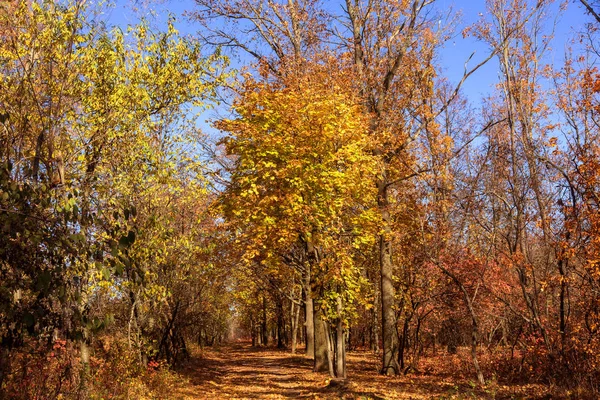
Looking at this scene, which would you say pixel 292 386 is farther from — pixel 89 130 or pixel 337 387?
pixel 89 130

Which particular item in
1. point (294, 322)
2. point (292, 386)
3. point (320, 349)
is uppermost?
point (294, 322)

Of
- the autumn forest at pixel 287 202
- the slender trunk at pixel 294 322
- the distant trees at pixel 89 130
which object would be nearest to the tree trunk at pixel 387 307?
the autumn forest at pixel 287 202

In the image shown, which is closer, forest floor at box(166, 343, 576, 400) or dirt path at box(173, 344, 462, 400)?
forest floor at box(166, 343, 576, 400)

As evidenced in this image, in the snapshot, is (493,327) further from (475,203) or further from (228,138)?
(228,138)

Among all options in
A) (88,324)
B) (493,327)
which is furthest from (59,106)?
(493,327)

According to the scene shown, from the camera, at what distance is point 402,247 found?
1764 cm

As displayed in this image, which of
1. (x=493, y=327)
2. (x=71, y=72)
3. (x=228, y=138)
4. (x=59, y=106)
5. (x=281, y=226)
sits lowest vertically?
(x=493, y=327)

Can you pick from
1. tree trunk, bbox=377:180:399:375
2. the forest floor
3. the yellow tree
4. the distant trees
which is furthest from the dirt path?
the distant trees

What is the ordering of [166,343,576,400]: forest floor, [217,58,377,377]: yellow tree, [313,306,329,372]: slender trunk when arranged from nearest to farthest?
[166,343,576,400]: forest floor, [217,58,377,377]: yellow tree, [313,306,329,372]: slender trunk

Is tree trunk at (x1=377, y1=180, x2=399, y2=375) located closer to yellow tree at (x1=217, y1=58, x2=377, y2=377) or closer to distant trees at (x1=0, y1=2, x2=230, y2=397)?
yellow tree at (x1=217, y1=58, x2=377, y2=377)

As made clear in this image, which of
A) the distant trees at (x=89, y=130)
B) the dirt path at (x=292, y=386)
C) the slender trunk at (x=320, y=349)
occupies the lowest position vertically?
the dirt path at (x=292, y=386)

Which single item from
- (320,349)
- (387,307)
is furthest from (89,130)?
(320,349)

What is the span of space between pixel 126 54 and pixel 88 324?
25.9 feet

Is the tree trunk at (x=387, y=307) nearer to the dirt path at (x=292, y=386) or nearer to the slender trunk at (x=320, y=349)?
the dirt path at (x=292, y=386)
